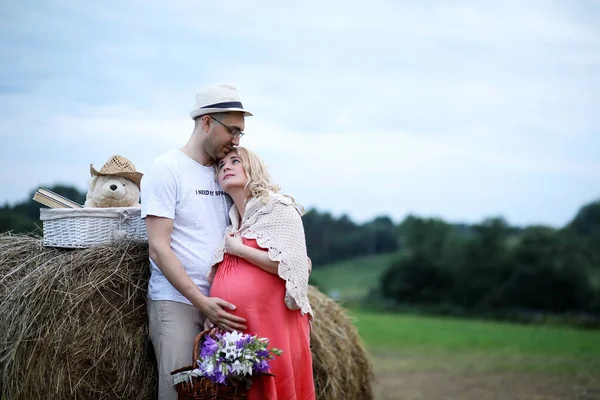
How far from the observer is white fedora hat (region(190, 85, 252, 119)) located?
4.75 metres

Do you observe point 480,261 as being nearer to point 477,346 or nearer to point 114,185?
point 477,346

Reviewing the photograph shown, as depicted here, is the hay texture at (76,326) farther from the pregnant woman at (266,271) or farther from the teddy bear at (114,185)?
the pregnant woman at (266,271)

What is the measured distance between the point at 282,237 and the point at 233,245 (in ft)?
0.99

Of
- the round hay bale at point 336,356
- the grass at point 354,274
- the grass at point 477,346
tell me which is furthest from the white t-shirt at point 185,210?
the grass at point 354,274

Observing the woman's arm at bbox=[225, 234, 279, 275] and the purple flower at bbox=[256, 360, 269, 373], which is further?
the woman's arm at bbox=[225, 234, 279, 275]

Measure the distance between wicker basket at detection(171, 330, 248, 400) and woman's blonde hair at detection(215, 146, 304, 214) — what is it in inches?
35.8

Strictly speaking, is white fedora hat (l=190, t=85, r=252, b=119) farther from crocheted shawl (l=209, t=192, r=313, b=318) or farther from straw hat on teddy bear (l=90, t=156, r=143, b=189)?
straw hat on teddy bear (l=90, t=156, r=143, b=189)

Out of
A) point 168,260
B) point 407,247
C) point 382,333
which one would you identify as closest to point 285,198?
point 168,260

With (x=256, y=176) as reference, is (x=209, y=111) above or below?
above

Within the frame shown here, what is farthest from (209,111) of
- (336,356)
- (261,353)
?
(336,356)

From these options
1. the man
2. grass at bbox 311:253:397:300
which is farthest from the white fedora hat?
grass at bbox 311:253:397:300

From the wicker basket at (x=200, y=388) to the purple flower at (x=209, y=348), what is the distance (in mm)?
45

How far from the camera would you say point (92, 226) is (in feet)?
16.7

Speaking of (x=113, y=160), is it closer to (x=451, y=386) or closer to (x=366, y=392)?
(x=366, y=392)
